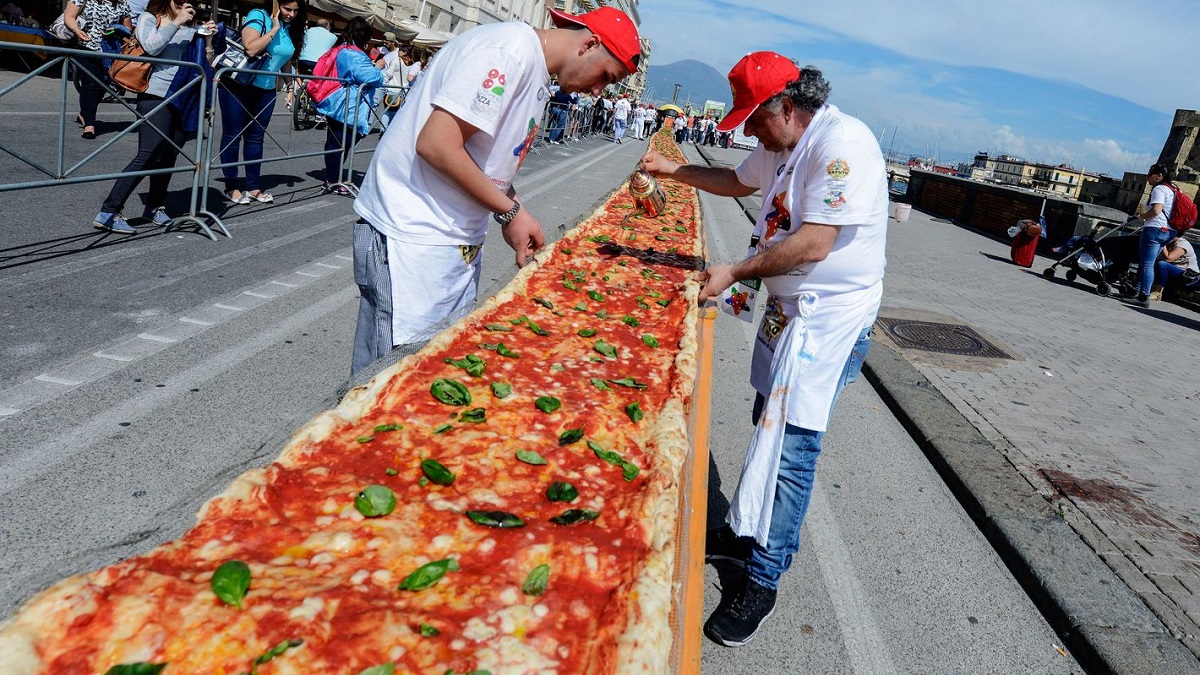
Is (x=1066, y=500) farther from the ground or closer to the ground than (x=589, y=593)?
closer to the ground

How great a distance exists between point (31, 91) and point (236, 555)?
18379 millimetres

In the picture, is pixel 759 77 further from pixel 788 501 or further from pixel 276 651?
pixel 276 651

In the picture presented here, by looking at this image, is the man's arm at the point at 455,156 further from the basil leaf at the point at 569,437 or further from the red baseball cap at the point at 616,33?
the basil leaf at the point at 569,437

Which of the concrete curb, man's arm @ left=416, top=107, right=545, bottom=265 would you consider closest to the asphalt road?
the concrete curb

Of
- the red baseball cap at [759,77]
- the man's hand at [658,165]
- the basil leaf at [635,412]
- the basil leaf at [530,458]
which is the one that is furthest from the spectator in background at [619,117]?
the basil leaf at [530,458]

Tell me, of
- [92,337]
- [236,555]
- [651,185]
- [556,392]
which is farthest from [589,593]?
[651,185]

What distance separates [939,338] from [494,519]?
26.8ft

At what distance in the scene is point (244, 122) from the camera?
9711mm

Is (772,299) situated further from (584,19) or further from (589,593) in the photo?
(589,593)

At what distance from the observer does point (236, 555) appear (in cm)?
218

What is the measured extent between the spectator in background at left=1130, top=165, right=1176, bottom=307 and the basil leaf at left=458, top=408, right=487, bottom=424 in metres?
14.8

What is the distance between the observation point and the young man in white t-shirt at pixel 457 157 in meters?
2.85

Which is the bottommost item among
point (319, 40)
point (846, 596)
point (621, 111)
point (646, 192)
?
point (846, 596)

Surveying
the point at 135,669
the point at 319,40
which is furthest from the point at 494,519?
the point at 319,40
